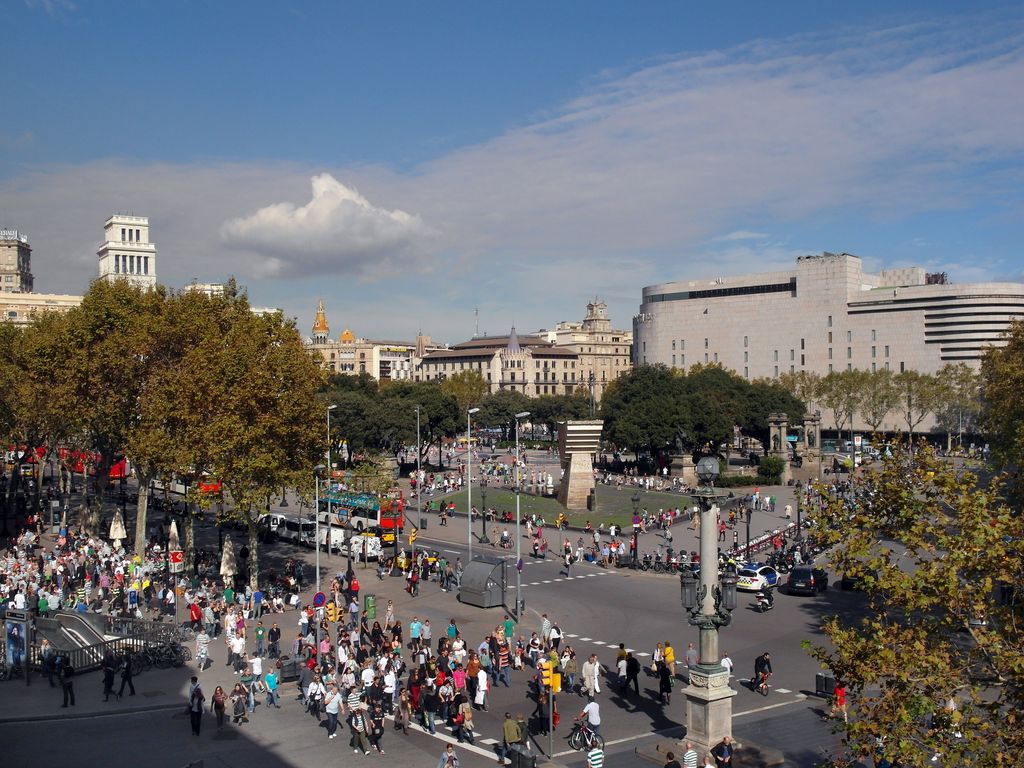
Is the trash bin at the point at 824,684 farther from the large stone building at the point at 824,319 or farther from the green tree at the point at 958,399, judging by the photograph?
the large stone building at the point at 824,319

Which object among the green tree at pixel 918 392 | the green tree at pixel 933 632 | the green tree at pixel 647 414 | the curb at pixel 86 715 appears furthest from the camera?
the green tree at pixel 918 392

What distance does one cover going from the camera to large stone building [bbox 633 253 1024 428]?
449 ft


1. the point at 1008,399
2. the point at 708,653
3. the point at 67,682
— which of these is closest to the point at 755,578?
the point at 708,653

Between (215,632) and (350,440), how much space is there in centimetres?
5865

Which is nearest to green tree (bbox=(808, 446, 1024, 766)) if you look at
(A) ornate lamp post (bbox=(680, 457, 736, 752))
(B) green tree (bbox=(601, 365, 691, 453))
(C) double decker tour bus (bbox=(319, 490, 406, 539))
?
(A) ornate lamp post (bbox=(680, 457, 736, 752))

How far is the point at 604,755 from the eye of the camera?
20969 millimetres

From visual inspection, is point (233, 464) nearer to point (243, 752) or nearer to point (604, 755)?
point (243, 752)

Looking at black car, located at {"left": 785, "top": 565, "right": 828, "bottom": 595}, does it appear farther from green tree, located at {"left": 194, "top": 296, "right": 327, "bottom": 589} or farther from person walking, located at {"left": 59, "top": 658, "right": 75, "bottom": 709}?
person walking, located at {"left": 59, "top": 658, "right": 75, "bottom": 709}

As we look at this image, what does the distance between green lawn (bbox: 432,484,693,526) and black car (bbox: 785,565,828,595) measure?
70.9 ft

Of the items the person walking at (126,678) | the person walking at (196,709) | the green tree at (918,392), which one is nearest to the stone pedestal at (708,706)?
the person walking at (196,709)

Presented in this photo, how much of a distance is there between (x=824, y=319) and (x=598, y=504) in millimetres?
97702

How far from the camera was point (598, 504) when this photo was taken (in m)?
67.8

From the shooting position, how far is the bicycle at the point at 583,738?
21422 mm

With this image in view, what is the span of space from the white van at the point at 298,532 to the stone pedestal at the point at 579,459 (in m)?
19.1
